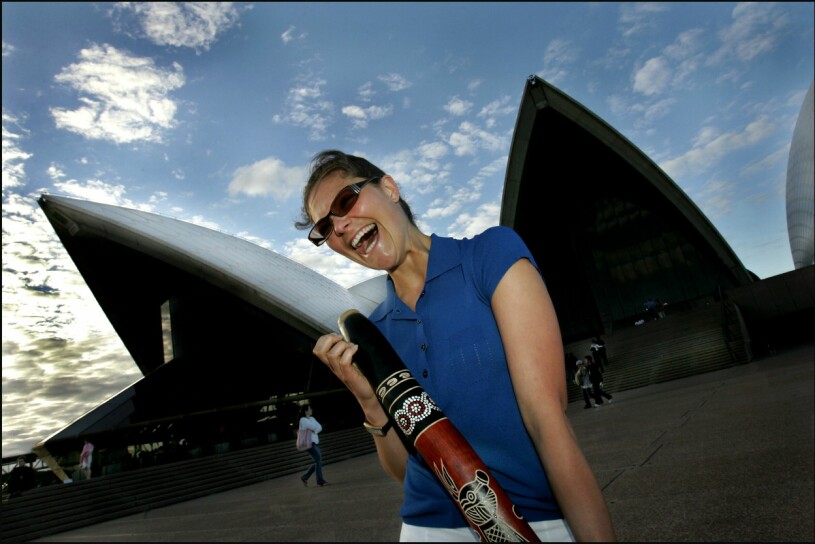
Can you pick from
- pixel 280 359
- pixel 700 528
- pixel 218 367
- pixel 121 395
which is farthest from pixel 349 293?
pixel 700 528

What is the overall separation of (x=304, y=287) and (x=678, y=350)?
55.9 ft

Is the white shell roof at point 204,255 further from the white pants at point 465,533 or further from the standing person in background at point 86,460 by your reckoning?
the white pants at point 465,533

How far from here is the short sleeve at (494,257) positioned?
75 cm

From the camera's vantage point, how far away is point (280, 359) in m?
26.5

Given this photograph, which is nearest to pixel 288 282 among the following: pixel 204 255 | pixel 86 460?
pixel 204 255

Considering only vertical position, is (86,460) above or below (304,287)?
below

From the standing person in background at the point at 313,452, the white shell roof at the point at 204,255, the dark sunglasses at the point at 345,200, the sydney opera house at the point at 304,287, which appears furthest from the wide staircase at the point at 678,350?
the dark sunglasses at the point at 345,200

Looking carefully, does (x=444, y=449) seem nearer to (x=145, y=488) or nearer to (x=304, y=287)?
(x=145, y=488)

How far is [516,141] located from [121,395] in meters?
25.0

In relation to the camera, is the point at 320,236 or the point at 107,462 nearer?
the point at 320,236

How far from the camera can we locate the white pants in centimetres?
76

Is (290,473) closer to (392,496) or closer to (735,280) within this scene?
(392,496)

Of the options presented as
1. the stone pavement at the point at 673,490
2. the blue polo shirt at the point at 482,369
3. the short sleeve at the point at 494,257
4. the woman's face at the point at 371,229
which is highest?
the woman's face at the point at 371,229

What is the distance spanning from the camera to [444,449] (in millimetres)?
618
